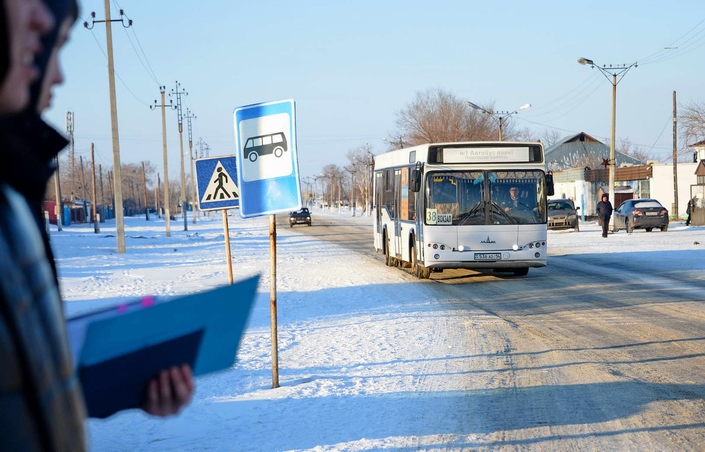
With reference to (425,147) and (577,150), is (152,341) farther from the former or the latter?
(577,150)

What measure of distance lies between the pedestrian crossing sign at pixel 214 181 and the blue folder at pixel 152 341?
10743 mm

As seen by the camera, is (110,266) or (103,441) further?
(110,266)

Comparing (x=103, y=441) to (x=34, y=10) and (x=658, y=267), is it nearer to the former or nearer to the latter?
(x=34, y=10)

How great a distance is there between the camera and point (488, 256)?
1900cm

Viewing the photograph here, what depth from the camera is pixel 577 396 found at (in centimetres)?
798

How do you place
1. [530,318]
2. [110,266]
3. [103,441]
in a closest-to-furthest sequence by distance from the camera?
[103,441], [530,318], [110,266]

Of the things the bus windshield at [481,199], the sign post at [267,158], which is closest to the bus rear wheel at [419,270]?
the bus windshield at [481,199]

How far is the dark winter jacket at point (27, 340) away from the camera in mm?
979

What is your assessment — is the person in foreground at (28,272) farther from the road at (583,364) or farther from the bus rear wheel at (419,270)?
the bus rear wheel at (419,270)

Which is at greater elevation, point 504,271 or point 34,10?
point 34,10

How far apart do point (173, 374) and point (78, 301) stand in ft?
55.6

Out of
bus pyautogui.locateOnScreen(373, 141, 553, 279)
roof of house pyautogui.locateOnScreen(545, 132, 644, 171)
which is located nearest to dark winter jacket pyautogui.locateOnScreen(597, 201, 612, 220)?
bus pyautogui.locateOnScreen(373, 141, 553, 279)

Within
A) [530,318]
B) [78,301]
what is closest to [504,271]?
[530,318]

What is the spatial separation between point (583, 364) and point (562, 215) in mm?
35952
